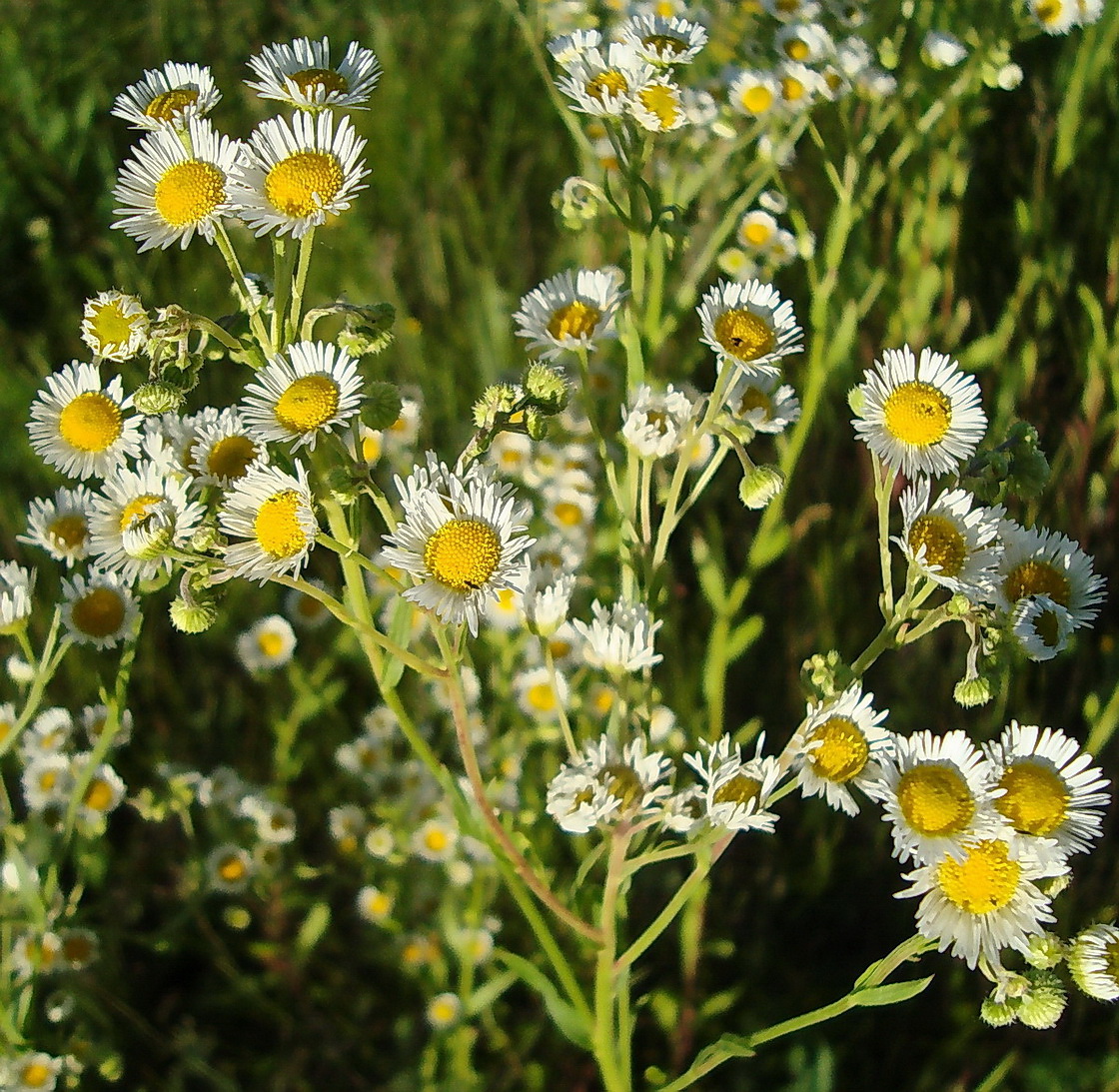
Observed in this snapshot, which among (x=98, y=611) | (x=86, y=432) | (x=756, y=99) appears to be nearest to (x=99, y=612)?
(x=98, y=611)

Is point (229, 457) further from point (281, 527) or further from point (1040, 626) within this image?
point (1040, 626)

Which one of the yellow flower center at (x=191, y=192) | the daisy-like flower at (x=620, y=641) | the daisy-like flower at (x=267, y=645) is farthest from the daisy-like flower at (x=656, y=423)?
the daisy-like flower at (x=267, y=645)

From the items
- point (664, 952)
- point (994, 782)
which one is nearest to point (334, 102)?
point (994, 782)

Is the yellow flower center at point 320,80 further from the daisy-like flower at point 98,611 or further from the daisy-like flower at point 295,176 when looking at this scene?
the daisy-like flower at point 98,611

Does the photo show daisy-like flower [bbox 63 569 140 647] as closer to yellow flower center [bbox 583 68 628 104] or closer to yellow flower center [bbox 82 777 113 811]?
yellow flower center [bbox 82 777 113 811]

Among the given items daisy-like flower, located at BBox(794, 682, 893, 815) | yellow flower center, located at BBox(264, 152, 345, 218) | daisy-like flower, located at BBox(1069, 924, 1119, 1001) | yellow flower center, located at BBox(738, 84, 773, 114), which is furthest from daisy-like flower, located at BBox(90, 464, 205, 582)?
yellow flower center, located at BBox(738, 84, 773, 114)

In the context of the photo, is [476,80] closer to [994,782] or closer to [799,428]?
[799,428]
